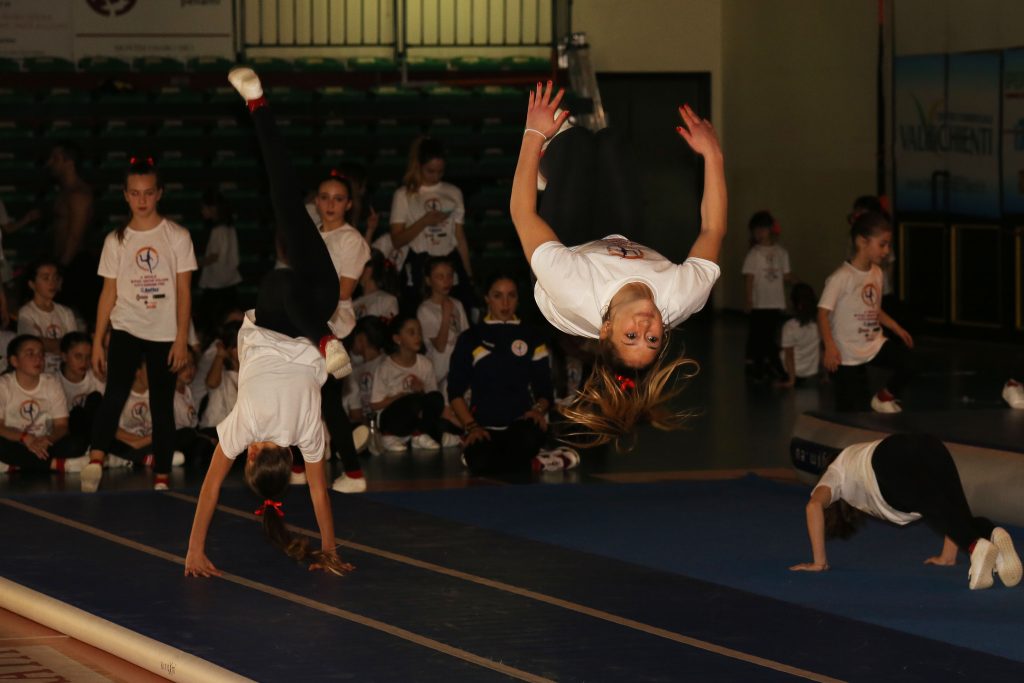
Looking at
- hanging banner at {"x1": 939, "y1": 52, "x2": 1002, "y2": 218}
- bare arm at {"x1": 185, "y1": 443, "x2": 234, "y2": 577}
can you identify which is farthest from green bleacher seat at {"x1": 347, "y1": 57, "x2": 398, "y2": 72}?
bare arm at {"x1": 185, "y1": 443, "x2": 234, "y2": 577}

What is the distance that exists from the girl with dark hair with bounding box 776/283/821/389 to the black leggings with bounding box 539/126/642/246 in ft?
21.4

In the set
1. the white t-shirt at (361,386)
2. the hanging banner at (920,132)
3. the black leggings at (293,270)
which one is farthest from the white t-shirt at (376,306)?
the hanging banner at (920,132)

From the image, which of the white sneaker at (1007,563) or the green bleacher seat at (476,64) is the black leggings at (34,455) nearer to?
the white sneaker at (1007,563)

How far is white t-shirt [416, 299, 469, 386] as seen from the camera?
992 cm

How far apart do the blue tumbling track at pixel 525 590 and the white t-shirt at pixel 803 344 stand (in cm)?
448

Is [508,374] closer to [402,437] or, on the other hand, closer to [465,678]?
[402,437]

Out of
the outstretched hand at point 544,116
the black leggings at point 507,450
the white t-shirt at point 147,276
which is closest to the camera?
the outstretched hand at point 544,116

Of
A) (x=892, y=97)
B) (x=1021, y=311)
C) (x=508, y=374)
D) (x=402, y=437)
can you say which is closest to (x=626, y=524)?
(x=508, y=374)

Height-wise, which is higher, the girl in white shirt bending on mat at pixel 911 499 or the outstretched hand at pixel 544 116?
the outstretched hand at pixel 544 116

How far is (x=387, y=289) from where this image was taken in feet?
35.6

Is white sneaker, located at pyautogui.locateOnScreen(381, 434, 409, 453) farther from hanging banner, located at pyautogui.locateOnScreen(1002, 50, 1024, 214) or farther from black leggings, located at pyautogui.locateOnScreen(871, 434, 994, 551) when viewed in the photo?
hanging banner, located at pyautogui.locateOnScreen(1002, 50, 1024, 214)

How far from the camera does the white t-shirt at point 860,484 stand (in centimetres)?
598

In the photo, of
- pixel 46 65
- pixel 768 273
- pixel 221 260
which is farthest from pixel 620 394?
pixel 46 65

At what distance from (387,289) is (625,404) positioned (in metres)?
5.83
